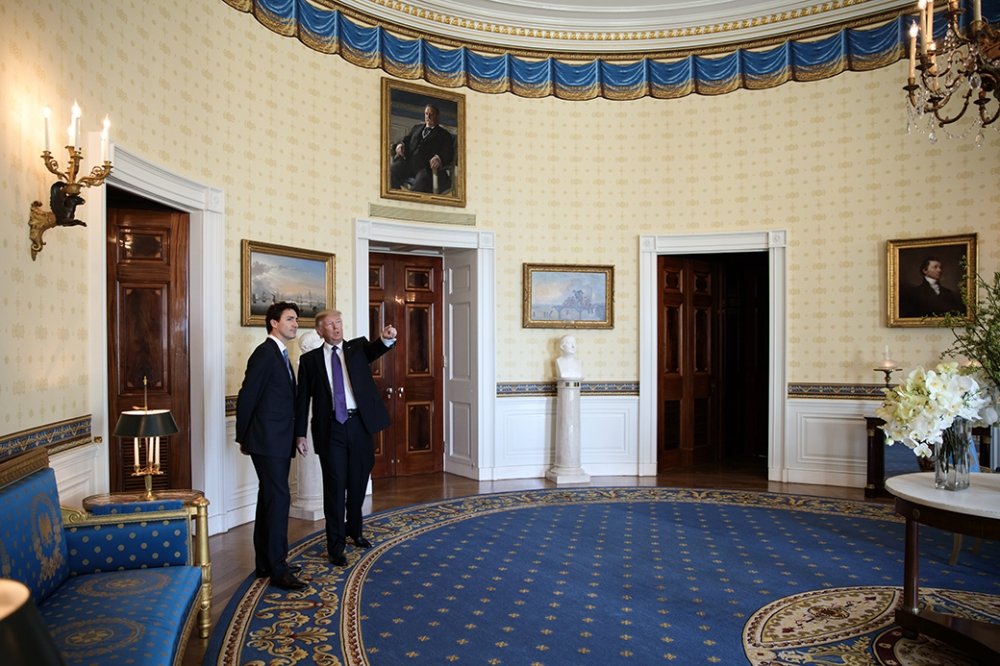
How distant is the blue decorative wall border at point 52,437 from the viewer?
371 centimetres

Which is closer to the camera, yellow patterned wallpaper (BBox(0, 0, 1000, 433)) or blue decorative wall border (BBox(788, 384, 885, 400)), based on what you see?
yellow patterned wallpaper (BBox(0, 0, 1000, 433))

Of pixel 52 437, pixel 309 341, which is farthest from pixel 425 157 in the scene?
pixel 52 437

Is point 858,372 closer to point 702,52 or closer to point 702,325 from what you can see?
point 702,325

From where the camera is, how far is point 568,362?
8820mm

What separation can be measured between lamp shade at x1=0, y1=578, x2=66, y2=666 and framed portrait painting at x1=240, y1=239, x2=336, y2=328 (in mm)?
6236

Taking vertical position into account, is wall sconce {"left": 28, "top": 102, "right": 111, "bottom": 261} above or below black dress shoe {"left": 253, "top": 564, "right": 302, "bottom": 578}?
above

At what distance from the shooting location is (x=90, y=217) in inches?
189

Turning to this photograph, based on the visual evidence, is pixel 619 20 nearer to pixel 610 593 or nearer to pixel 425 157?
pixel 425 157

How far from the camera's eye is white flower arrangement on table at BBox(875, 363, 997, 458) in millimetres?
3705

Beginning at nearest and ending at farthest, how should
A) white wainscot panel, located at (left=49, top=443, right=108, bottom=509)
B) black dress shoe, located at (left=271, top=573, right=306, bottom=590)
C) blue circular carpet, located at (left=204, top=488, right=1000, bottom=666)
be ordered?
blue circular carpet, located at (left=204, top=488, right=1000, bottom=666), white wainscot panel, located at (left=49, top=443, right=108, bottom=509), black dress shoe, located at (left=271, top=573, right=306, bottom=590)

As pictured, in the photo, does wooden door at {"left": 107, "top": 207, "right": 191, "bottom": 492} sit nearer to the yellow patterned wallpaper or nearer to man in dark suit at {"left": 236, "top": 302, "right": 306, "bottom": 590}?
the yellow patterned wallpaper

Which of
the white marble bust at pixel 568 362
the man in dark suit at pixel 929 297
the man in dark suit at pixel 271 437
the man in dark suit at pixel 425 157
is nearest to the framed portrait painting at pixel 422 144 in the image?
the man in dark suit at pixel 425 157

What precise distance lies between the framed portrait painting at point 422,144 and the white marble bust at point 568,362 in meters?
2.09

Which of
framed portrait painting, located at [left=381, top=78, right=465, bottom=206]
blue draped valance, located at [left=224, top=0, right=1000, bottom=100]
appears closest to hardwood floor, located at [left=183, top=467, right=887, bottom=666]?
framed portrait painting, located at [left=381, top=78, right=465, bottom=206]
